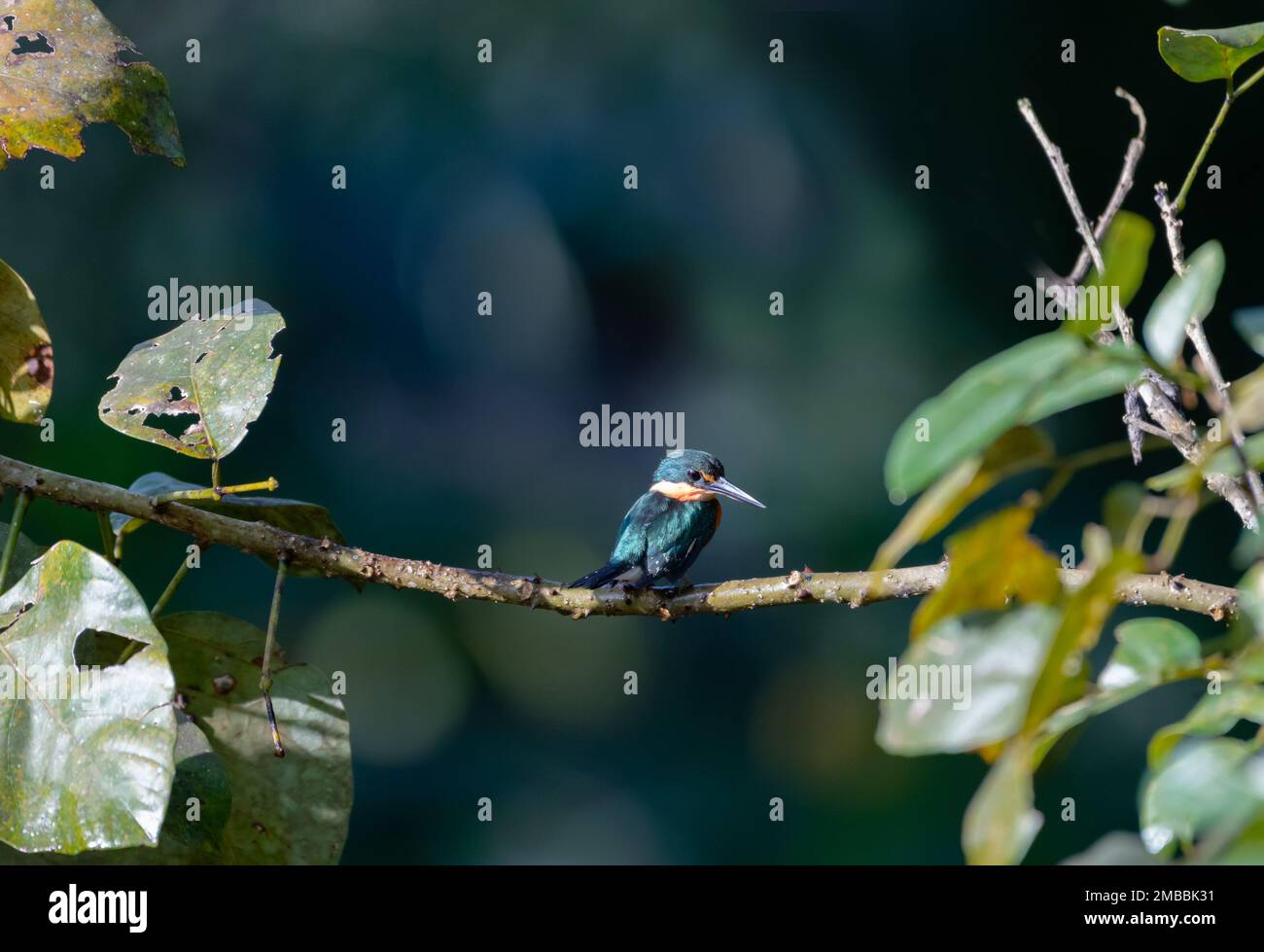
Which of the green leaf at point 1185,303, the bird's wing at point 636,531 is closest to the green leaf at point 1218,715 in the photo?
the green leaf at point 1185,303

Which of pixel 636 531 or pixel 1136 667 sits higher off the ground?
pixel 636 531

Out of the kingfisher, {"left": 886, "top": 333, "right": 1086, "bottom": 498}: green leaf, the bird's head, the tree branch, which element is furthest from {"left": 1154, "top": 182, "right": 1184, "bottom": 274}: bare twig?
the bird's head

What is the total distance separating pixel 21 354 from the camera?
1067mm

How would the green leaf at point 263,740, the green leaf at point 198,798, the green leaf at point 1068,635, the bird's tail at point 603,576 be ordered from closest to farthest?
1. the green leaf at point 1068,635
2. the green leaf at point 198,798
3. the green leaf at point 263,740
4. the bird's tail at point 603,576

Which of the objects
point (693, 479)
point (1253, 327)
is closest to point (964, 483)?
point (1253, 327)

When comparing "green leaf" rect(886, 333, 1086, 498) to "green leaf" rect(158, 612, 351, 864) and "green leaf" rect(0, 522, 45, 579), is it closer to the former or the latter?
"green leaf" rect(158, 612, 351, 864)

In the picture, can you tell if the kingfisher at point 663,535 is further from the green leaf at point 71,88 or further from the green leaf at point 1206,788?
the green leaf at point 1206,788

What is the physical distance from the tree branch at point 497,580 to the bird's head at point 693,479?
1080mm

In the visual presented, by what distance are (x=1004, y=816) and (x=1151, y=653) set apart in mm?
113

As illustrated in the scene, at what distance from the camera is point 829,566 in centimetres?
312

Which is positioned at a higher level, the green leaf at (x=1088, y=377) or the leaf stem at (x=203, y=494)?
the leaf stem at (x=203, y=494)

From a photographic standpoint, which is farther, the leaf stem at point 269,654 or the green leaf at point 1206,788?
the leaf stem at point 269,654

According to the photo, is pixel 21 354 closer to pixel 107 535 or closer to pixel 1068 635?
pixel 107 535

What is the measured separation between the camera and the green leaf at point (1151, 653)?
421mm
